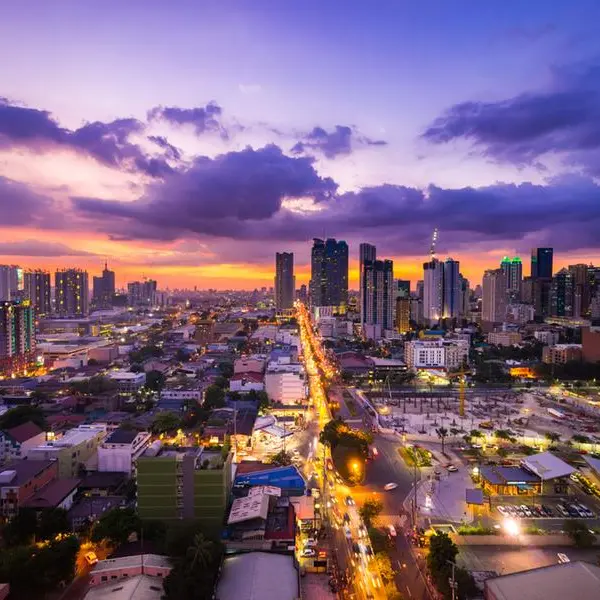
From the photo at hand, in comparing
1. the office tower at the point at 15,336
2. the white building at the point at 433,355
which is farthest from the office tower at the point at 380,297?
the office tower at the point at 15,336

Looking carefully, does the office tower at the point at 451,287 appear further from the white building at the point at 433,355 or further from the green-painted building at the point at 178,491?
the green-painted building at the point at 178,491

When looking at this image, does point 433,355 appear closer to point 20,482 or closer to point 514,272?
point 20,482

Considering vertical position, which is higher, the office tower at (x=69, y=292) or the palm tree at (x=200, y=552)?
the office tower at (x=69, y=292)

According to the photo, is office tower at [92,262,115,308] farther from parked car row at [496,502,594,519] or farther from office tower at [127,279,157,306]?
parked car row at [496,502,594,519]

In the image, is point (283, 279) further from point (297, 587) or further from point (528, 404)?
point (297, 587)

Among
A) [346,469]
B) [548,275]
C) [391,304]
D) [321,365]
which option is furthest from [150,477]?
[548,275]

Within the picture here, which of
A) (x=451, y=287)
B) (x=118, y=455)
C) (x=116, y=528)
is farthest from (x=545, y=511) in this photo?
(x=451, y=287)

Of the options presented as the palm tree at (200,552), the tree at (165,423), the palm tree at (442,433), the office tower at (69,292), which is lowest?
the palm tree at (442,433)
